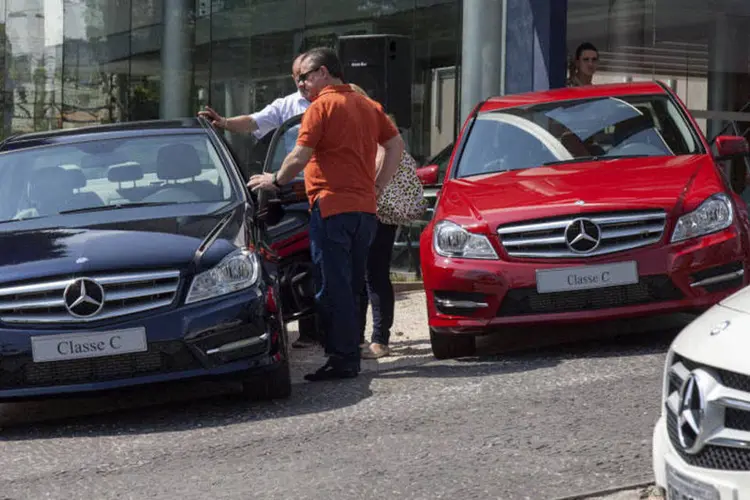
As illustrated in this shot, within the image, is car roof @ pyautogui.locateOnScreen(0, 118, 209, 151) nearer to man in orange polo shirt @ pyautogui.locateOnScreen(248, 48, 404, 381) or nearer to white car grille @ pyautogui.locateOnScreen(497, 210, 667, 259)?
man in orange polo shirt @ pyautogui.locateOnScreen(248, 48, 404, 381)

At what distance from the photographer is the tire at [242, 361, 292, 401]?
7.83m

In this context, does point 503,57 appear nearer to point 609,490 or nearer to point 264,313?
point 264,313

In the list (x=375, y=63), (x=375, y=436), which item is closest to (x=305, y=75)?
(x=375, y=436)

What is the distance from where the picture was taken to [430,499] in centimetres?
572

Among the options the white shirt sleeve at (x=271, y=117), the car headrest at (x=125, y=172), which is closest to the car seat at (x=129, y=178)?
the car headrest at (x=125, y=172)

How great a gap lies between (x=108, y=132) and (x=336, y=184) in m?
1.59

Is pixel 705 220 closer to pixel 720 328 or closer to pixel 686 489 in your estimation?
pixel 720 328

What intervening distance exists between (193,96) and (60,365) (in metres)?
17.8

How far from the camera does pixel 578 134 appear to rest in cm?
1005

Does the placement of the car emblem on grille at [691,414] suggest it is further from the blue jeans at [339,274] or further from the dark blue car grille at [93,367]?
the blue jeans at [339,274]

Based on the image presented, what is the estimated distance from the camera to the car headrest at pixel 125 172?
28.7 ft

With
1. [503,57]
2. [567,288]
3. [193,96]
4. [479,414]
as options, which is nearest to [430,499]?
[479,414]

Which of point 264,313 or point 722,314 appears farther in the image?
point 264,313

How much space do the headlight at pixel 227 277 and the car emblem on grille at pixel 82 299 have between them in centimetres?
43
